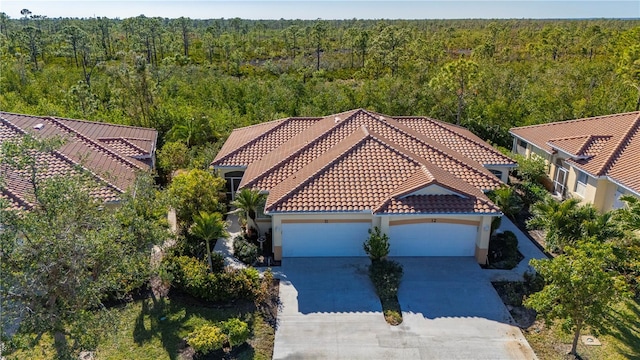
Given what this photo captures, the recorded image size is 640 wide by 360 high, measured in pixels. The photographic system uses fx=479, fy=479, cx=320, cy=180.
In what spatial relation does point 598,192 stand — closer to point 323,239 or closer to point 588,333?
point 588,333

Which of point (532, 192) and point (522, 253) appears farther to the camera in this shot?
point (532, 192)

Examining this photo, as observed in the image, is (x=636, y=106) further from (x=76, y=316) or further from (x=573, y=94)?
Result: (x=76, y=316)

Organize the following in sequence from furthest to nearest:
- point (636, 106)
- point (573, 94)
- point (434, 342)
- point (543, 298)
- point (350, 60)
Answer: point (350, 60) < point (573, 94) < point (636, 106) < point (434, 342) < point (543, 298)

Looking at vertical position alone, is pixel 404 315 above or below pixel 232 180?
below

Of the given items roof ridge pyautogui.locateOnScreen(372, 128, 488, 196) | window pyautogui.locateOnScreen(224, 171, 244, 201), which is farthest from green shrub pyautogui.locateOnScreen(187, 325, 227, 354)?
window pyautogui.locateOnScreen(224, 171, 244, 201)

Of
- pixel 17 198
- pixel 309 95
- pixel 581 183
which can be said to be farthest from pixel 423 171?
pixel 309 95

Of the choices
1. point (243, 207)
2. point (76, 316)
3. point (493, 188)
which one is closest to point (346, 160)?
point (243, 207)
